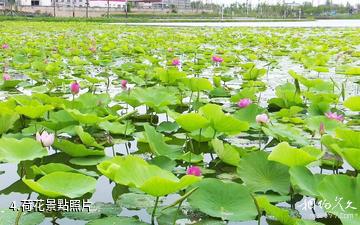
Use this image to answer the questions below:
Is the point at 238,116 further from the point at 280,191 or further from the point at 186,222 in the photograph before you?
the point at 186,222

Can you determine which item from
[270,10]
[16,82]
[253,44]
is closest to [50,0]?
[270,10]

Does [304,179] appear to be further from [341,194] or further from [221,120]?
[221,120]

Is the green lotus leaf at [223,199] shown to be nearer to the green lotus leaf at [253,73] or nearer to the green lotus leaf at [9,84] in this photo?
the green lotus leaf at [9,84]

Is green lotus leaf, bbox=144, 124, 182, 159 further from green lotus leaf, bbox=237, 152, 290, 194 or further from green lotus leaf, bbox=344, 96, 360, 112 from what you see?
green lotus leaf, bbox=344, 96, 360, 112

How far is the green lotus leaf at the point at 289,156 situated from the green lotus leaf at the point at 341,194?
152 mm

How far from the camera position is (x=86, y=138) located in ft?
6.17

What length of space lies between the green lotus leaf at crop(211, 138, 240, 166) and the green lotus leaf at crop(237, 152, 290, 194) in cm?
19

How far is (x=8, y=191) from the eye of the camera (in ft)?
5.34

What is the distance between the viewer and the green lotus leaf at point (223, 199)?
1288 millimetres

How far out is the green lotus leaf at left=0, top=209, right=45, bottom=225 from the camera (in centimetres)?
126

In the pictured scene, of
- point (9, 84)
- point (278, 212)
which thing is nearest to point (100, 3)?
point (9, 84)

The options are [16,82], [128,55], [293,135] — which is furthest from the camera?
[128,55]

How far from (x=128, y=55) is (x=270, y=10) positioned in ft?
169

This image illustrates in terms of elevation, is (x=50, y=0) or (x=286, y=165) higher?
(x=50, y=0)
